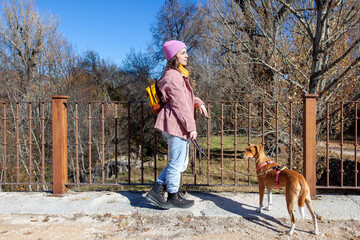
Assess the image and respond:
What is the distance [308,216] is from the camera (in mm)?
2934

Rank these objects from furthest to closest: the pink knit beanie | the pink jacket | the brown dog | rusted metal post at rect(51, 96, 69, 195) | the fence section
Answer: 1. the fence section
2. rusted metal post at rect(51, 96, 69, 195)
3. the pink knit beanie
4. the pink jacket
5. the brown dog

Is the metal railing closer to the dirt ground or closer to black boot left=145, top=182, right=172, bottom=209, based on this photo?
black boot left=145, top=182, right=172, bottom=209

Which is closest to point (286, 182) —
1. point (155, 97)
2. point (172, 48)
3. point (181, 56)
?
point (155, 97)

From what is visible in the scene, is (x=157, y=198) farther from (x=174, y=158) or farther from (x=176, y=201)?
(x=174, y=158)

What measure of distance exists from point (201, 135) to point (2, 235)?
1132 centimetres

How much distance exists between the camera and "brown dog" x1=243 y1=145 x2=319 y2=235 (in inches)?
100

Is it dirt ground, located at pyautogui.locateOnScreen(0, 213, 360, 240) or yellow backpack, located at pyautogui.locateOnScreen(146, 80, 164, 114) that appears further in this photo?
yellow backpack, located at pyautogui.locateOnScreen(146, 80, 164, 114)

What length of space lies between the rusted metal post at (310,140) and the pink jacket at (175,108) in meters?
1.67

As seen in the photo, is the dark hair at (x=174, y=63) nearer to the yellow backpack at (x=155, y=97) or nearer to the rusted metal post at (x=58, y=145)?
the yellow backpack at (x=155, y=97)

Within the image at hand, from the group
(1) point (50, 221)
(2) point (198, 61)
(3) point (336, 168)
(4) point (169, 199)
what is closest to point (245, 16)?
(2) point (198, 61)

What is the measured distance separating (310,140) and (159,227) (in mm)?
2290

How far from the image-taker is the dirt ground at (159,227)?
102 inches

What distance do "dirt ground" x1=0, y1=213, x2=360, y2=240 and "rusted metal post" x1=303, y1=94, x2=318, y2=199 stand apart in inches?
28.0

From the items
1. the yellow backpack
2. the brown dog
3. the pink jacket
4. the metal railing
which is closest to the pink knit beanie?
the pink jacket
